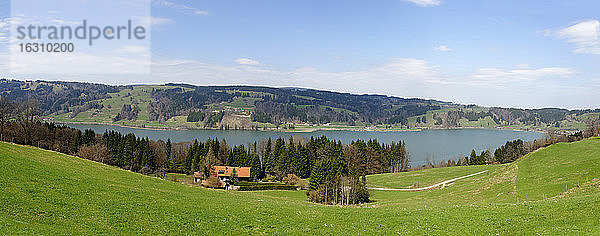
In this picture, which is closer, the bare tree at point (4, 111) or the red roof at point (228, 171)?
the bare tree at point (4, 111)

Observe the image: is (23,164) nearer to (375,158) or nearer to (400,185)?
(400,185)

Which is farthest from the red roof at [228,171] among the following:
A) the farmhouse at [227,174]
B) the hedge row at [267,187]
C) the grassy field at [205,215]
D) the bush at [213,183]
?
the grassy field at [205,215]

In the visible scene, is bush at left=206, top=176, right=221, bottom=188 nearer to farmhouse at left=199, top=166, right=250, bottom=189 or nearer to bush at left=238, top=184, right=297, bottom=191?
farmhouse at left=199, top=166, right=250, bottom=189

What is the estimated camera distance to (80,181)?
2388 cm

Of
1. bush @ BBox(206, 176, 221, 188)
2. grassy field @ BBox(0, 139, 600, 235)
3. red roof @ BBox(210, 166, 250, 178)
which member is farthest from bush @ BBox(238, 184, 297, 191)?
grassy field @ BBox(0, 139, 600, 235)

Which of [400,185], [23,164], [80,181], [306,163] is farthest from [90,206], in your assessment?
[306,163]

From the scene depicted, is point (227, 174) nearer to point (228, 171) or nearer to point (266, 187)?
point (228, 171)

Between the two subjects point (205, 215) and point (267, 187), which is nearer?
point (205, 215)

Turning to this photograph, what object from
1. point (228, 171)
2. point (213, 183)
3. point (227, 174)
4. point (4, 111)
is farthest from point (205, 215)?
point (4, 111)

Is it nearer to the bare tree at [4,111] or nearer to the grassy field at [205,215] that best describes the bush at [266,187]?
the grassy field at [205,215]

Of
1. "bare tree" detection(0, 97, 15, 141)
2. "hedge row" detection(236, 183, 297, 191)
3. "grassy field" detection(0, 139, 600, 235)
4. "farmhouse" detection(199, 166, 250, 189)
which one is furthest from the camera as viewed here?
"farmhouse" detection(199, 166, 250, 189)

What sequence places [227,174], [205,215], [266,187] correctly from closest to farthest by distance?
[205,215] < [266,187] < [227,174]

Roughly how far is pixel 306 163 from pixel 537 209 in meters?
69.0

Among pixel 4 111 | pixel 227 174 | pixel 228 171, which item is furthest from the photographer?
pixel 228 171
